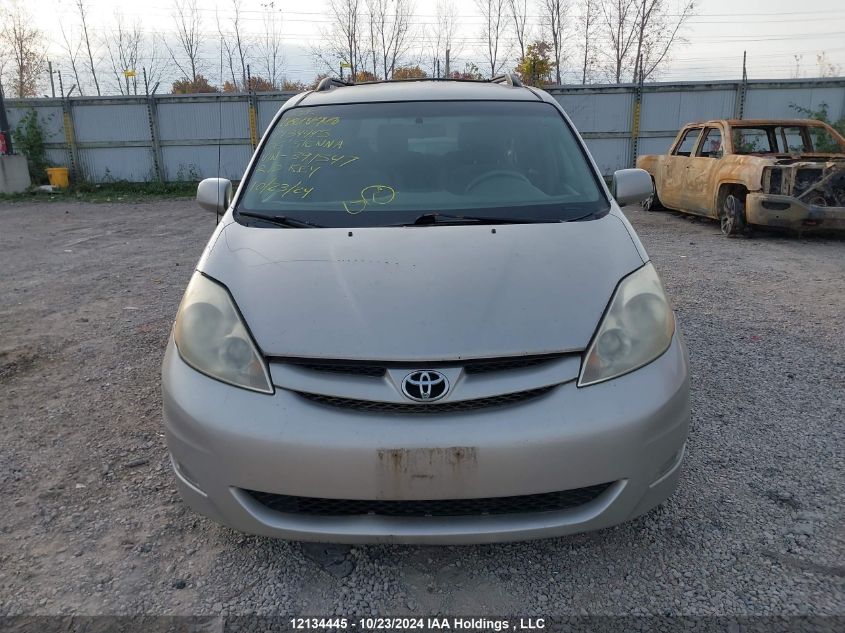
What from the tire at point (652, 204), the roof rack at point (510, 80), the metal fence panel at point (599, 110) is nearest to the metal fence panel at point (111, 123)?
the metal fence panel at point (599, 110)

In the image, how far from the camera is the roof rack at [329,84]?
145 inches

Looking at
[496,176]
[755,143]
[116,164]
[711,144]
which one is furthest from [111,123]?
[496,176]

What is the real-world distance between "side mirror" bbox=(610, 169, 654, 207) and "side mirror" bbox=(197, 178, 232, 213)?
197 centimetres

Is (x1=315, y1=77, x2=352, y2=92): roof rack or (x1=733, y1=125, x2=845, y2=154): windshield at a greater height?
(x1=315, y1=77, x2=352, y2=92): roof rack

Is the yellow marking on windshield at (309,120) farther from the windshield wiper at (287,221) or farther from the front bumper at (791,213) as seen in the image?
the front bumper at (791,213)

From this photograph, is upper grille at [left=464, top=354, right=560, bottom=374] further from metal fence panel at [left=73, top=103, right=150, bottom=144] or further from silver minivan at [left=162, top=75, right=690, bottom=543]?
metal fence panel at [left=73, top=103, right=150, bottom=144]

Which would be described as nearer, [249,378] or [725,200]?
[249,378]

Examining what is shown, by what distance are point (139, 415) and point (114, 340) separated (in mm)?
1430

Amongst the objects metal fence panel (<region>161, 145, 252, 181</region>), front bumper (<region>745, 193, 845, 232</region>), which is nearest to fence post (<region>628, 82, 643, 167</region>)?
front bumper (<region>745, 193, 845, 232</region>)

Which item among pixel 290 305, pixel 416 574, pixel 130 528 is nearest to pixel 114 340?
pixel 130 528

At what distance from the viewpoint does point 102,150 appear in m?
16.7

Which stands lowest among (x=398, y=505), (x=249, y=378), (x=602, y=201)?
(x=398, y=505)

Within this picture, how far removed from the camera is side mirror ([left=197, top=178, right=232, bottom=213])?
3.18 meters

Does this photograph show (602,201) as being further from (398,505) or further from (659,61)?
(659,61)
